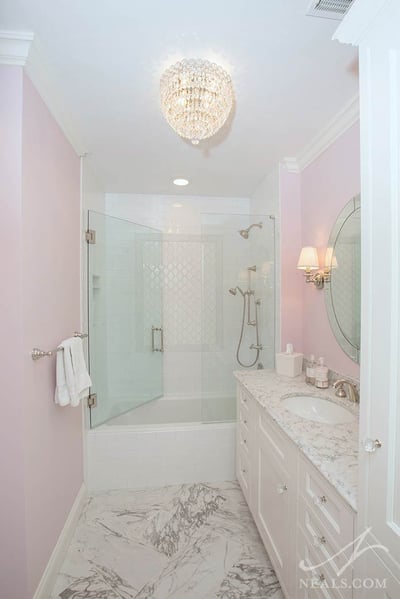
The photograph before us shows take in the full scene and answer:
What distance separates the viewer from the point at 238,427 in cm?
220

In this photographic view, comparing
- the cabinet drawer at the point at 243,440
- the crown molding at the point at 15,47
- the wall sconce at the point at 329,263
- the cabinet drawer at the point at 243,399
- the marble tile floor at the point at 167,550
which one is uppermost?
the crown molding at the point at 15,47

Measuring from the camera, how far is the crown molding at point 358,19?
733mm

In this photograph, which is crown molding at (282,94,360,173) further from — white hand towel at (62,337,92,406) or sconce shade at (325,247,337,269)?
white hand towel at (62,337,92,406)

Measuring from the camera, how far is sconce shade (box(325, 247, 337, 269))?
6.05 ft

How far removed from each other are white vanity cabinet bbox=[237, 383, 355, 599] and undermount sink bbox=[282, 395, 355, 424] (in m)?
0.21

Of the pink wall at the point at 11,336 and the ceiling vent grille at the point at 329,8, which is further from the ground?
the ceiling vent grille at the point at 329,8

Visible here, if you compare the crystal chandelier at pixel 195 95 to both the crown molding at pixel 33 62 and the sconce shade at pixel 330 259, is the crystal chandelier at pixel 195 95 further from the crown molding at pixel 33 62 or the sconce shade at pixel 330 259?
the sconce shade at pixel 330 259

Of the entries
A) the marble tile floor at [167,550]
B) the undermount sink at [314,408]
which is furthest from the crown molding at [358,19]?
the marble tile floor at [167,550]

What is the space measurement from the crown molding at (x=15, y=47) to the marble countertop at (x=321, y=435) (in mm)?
1949

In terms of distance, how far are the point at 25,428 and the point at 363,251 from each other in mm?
1490

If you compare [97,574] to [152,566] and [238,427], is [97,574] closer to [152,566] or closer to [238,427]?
[152,566]

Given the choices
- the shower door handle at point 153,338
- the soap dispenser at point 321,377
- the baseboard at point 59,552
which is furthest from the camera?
the shower door handle at point 153,338

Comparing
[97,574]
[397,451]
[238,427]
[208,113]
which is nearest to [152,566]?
[97,574]

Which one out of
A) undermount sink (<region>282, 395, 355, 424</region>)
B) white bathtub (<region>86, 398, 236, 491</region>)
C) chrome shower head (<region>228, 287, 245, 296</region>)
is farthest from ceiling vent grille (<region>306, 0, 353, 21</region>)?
white bathtub (<region>86, 398, 236, 491</region>)
